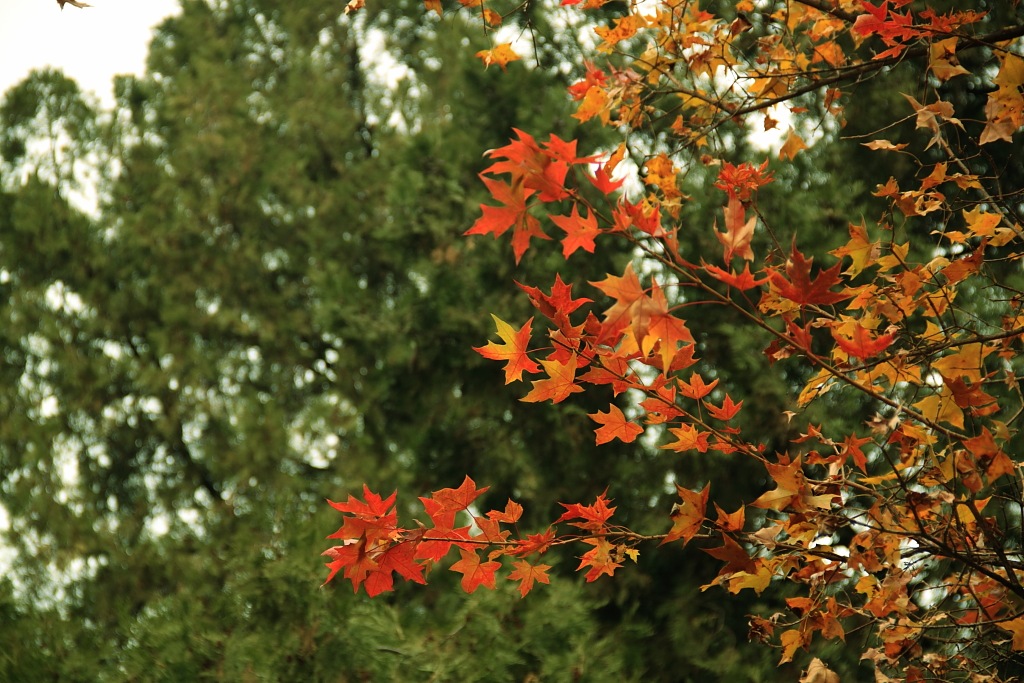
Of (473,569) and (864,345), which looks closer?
(864,345)

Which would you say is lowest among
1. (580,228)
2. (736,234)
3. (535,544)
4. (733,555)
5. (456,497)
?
(733,555)

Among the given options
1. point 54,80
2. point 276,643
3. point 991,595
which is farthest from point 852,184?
point 54,80

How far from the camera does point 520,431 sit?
4.59 m

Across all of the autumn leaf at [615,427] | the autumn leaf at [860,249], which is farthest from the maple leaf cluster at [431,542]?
the autumn leaf at [860,249]

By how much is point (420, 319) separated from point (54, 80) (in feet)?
10.5

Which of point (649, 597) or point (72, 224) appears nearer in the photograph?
point (649, 597)

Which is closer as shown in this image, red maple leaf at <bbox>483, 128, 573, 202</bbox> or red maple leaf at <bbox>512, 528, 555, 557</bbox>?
red maple leaf at <bbox>483, 128, 573, 202</bbox>

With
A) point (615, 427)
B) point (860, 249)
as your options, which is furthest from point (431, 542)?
point (860, 249)

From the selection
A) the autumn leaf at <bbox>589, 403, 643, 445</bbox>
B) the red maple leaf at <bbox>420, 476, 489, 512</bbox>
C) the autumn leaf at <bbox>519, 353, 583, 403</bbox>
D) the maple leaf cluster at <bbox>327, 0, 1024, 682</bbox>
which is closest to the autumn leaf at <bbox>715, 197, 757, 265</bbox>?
the maple leaf cluster at <bbox>327, 0, 1024, 682</bbox>

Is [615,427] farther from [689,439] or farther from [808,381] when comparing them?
[808,381]

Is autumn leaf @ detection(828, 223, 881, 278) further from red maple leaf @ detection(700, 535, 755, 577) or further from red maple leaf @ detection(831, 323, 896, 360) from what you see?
red maple leaf @ detection(700, 535, 755, 577)

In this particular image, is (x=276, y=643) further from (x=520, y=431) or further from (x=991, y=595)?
(x=991, y=595)

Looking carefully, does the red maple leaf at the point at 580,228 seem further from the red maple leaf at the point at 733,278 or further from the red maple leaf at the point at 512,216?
the red maple leaf at the point at 733,278

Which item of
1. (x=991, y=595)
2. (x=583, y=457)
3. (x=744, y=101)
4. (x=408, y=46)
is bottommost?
(x=991, y=595)
